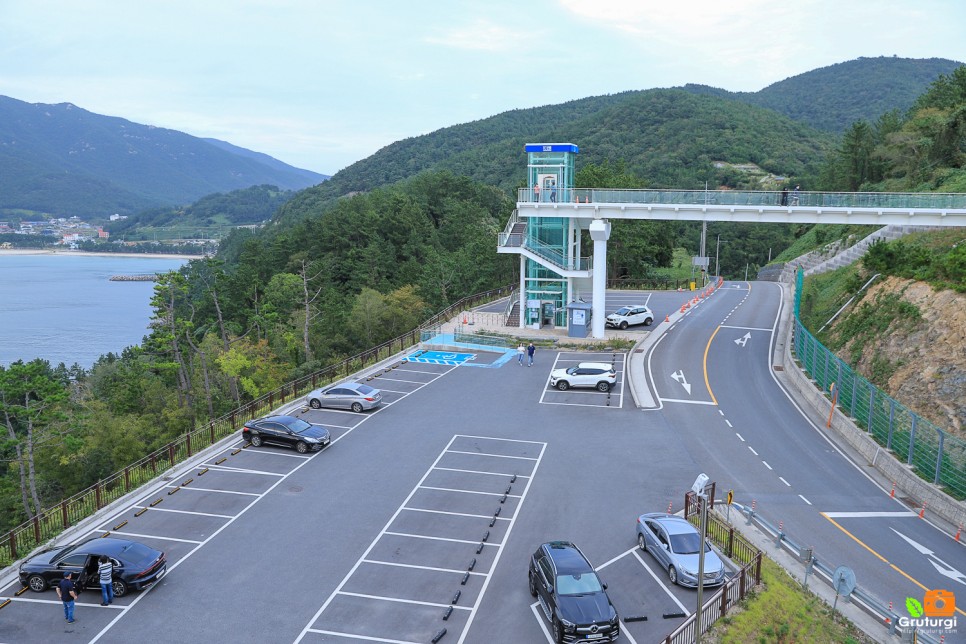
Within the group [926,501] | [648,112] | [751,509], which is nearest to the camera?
[751,509]

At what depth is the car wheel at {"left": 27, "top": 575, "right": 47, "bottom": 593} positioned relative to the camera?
52.0 ft

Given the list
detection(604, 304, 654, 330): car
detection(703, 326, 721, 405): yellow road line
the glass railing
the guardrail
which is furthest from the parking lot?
detection(604, 304, 654, 330): car

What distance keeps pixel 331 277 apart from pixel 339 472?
5407 centimetres

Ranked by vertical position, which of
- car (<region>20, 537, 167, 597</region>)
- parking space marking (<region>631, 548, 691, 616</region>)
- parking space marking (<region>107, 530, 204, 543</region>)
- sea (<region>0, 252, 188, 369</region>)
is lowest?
sea (<region>0, 252, 188, 369</region>)

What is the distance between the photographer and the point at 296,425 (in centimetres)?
2502

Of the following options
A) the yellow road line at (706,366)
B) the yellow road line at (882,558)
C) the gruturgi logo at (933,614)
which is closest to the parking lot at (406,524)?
the yellow road line at (706,366)

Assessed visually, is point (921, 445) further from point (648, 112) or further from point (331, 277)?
point (648, 112)

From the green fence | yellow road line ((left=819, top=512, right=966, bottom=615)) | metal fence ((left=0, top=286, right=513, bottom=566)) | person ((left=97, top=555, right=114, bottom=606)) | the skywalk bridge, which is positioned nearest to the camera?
person ((left=97, top=555, right=114, bottom=606))

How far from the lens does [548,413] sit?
2939 centimetres

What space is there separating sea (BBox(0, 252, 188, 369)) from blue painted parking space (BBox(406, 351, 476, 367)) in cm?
4116

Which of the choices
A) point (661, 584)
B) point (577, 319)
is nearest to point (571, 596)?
point (661, 584)

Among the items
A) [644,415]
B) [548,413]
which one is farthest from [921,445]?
[548,413]

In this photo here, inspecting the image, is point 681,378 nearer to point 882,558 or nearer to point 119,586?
point 882,558

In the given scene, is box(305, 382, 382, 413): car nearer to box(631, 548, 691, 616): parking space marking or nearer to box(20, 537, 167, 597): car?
box(20, 537, 167, 597): car
